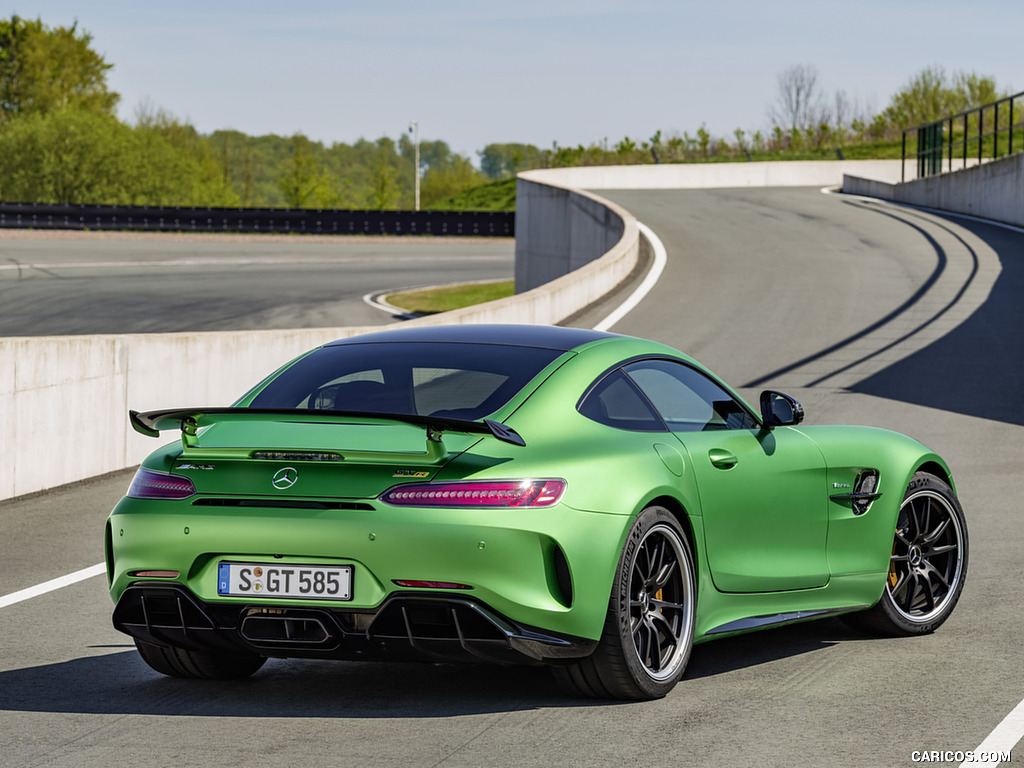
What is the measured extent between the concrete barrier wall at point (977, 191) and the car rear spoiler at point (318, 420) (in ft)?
97.8

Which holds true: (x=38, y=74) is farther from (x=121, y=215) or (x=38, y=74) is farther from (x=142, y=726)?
(x=142, y=726)

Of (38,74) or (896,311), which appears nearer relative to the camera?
(896,311)

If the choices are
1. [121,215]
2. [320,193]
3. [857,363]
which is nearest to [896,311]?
[857,363]

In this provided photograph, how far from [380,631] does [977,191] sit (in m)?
34.0

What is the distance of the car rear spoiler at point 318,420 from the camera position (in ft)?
15.1

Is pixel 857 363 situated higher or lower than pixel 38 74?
lower

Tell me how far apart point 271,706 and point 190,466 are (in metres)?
0.89

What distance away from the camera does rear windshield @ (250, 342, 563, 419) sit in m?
5.18

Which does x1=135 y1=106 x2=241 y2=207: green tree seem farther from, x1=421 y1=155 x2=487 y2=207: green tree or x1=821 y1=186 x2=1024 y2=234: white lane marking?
x1=821 y1=186 x2=1024 y2=234: white lane marking

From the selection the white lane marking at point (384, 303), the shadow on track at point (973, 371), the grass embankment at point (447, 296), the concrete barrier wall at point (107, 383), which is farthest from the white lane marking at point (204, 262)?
the shadow on track at point (973, 371)

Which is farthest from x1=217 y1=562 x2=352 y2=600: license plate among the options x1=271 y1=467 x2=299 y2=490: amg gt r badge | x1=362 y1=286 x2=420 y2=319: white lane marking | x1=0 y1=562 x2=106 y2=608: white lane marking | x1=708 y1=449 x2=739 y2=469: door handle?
x1=362 y1=286 x2=420 y2=319: white lane marking

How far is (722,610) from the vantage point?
5.43m

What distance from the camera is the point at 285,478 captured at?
4672mm

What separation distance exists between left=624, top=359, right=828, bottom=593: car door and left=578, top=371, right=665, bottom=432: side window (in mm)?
93
